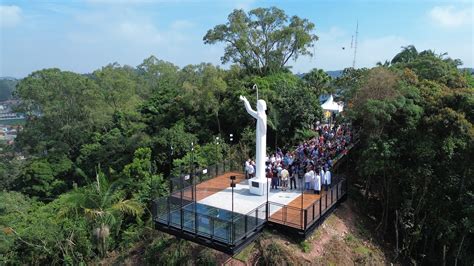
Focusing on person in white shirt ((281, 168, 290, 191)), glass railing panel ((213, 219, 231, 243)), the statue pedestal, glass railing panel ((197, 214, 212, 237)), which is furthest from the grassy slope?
the statue pedestal

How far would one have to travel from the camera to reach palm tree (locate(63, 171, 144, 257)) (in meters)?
16.7

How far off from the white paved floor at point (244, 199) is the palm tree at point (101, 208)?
13.4 feet

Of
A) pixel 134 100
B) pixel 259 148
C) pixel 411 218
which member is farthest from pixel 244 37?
pixel 411 218

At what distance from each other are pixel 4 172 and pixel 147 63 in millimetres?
27917

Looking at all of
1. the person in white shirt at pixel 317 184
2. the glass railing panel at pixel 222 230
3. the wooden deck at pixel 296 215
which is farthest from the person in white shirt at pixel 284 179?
the glass railing panel at pixel 222 230

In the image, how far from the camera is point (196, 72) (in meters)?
44.1

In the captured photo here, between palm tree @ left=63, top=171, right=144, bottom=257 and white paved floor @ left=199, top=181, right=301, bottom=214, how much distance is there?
4.09 metres

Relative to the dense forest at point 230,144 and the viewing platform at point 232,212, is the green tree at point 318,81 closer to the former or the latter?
the dense forest at point 230,144

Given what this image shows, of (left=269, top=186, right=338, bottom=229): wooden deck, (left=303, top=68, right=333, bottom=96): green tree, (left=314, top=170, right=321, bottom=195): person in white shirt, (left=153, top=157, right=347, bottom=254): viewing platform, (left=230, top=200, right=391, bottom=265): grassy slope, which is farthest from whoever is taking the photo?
(left=303, top=68, right=333, bottom=96): green tree

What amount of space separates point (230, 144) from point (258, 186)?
11660mm

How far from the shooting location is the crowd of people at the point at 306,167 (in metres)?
17.6

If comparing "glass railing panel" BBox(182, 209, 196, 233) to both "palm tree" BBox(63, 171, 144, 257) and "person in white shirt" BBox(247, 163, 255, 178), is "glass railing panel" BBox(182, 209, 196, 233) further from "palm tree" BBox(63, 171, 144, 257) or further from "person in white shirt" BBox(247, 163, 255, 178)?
"person in white shirt" BBox(247, 163, 255, 178)

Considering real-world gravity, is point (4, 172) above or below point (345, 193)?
below

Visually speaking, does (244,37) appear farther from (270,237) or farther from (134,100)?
(270,237)
